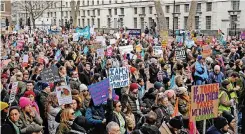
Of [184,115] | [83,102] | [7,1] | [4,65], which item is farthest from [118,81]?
[7,1]

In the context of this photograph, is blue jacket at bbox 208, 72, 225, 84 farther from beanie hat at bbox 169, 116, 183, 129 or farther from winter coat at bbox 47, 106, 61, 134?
beanie hat at bbox 169, 116, 183, 129

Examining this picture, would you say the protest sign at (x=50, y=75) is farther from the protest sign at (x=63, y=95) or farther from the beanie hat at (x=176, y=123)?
the beanie hat at (x=176, y=123)

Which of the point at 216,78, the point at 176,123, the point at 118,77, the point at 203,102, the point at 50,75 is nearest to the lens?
the point at 176,123

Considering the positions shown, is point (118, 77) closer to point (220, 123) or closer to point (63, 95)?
point (63, 95)

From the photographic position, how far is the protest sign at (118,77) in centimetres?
917

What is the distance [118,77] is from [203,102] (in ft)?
9.51

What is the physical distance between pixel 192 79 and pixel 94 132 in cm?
543

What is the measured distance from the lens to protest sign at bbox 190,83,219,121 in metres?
6.55

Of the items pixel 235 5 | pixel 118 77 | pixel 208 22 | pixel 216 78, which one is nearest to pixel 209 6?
pixel 208 22

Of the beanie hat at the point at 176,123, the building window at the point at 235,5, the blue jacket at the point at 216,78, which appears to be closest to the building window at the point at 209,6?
the building window at the point at 235,5

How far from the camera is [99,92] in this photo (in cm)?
782

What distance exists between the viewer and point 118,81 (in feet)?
30.5

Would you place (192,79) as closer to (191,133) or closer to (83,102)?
(83,102)

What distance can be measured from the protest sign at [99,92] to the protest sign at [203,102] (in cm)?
176
